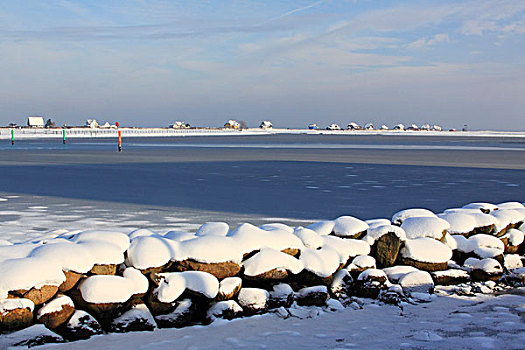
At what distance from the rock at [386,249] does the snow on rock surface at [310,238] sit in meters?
0.65

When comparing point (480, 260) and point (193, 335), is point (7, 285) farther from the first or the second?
point (480, 260)

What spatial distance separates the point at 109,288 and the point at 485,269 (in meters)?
4.13

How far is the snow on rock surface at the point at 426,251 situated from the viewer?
19.7 feet

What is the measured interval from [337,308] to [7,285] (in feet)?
9.39

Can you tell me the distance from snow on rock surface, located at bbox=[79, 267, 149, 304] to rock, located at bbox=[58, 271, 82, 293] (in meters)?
0.07

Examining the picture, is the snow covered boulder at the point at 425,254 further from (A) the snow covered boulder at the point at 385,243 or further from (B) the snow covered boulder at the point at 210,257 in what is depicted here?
(B) the snow covered boulder at the point at 210,257

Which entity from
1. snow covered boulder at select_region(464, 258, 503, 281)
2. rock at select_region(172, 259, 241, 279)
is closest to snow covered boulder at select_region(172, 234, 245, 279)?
rock at select_region(172, 259, 241, 279)

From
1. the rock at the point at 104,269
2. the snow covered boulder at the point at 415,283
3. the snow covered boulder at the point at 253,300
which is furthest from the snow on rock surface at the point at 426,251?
the rock at the point at 104,269

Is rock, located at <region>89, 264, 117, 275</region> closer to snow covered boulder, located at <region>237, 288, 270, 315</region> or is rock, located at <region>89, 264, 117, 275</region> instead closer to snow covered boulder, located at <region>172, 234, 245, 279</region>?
snow covered boulder, located at <region>172, 234, 245, 279</region>

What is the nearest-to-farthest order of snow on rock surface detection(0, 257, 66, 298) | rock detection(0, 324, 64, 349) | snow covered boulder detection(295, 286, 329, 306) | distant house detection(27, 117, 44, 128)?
rock detection(0, 324, 64, 349) < snow on rock surface detection(0, 257, 66, 298) < snow covered boulder detection(295, 286, 329, 306) < distant house detection(27, 117, 44, 128)

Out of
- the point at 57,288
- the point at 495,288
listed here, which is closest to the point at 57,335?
the point at 57,288

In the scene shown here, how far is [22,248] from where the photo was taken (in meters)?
4.81

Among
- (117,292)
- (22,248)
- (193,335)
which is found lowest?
(193,335)

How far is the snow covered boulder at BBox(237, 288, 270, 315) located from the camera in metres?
5.01
